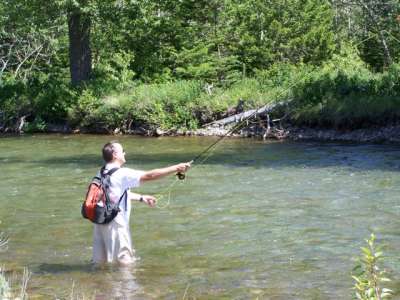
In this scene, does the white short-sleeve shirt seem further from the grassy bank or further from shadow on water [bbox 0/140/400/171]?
the grassy bank

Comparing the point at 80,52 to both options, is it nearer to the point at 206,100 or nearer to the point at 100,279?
the point at 206,100

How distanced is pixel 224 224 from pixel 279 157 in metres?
7.15

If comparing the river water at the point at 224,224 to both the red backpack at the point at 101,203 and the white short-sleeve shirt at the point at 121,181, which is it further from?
the white short-sleeve shirt at the point at 121,181

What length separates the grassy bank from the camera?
22750 mm

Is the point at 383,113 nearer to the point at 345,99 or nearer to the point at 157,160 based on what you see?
the point at 345,99

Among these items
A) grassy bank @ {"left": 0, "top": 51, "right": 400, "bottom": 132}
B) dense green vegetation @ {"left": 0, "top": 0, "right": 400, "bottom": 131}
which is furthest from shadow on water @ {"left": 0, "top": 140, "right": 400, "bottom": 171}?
dense green vegetation @ {"left": 0, "top": 0, "right": 400, "bottom": 131}

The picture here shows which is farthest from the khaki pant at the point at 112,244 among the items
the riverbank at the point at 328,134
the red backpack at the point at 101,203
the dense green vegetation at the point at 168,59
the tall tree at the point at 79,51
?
the tall tree at the point at 79,51

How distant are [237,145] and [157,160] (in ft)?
11.1

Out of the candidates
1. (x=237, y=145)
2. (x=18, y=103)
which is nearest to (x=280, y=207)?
(x=237, y=145)

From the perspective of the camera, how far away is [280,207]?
42.4 ft

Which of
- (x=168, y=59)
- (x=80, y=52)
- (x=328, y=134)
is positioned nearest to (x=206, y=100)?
(x=328, y=134)

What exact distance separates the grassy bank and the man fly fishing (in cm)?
1397

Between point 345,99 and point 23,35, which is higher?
point 23,35

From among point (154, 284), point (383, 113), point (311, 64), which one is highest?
point (311, 64)
